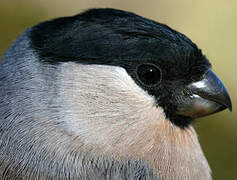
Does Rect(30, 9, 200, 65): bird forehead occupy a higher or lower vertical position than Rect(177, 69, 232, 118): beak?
higher

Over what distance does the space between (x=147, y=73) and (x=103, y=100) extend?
356 mm

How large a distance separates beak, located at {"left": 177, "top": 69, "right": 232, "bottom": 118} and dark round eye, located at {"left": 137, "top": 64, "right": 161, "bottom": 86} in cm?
28

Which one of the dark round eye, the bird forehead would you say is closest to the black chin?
the dark round eye

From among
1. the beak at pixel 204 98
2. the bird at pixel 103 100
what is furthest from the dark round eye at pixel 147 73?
the beak at pixel 204 98

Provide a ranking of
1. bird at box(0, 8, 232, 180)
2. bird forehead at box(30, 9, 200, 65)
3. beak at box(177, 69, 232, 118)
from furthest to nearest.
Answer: beak at box(177, 69, 232, 118) → bird forehead at box(30, 9, 200, 65) → bird at box(0, 8, 232, 180)

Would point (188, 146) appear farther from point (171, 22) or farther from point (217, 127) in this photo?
point (171, 22)

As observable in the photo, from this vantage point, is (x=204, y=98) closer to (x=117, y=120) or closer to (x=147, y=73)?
(x=147, y=73)

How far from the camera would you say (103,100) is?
356cm

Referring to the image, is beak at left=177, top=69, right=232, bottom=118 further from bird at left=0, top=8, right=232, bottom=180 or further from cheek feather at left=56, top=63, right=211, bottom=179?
cheek feather at left=56, top=63, right=211, bottom=179

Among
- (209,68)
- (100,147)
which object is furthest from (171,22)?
(100,147)

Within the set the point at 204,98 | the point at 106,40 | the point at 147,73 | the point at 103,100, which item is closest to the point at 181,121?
the point at 204,98

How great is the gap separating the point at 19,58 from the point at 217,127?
4.99 metres

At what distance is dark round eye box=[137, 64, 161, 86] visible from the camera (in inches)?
142

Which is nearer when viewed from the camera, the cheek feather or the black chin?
the cheek feather
